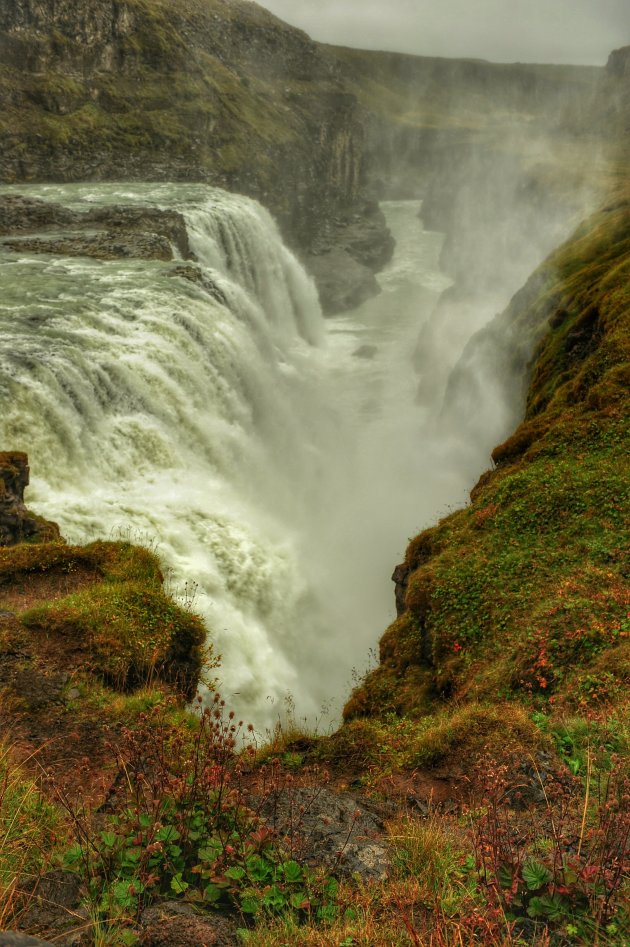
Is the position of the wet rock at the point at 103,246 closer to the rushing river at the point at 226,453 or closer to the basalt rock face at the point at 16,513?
the rushing river at the point at 226,453

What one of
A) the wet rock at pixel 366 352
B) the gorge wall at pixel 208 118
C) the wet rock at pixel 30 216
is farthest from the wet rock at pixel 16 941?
the gorge wall at pixel 208 118

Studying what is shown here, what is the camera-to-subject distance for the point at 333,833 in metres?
5.91

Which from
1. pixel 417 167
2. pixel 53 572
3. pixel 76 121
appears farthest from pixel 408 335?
pixel 417 167

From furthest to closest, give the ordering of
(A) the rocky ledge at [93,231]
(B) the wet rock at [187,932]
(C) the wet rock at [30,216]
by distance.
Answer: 1. (C) the wet rock at [30,216]
2. (A) the rocky ledge at [93,231]
3. (B) the wet rock at [187,932]

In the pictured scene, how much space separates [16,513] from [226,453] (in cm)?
1229

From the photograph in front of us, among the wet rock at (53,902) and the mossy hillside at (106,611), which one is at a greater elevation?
the wet rock at (53,902)

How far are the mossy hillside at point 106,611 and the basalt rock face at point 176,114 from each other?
1954 inches

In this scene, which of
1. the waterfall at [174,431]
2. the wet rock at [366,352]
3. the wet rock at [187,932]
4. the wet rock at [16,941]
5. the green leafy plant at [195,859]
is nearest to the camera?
the wet rock at [16,941]

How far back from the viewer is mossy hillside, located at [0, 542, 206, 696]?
33.0 ft

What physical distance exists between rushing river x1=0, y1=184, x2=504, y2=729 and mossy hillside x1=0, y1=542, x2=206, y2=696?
3809 mm

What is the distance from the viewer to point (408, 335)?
5738cm

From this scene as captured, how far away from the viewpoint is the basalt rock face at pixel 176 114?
186ft

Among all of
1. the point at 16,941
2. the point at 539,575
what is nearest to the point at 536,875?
the point at 16,941

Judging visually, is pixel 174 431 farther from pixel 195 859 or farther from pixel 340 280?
pixel 340 280
